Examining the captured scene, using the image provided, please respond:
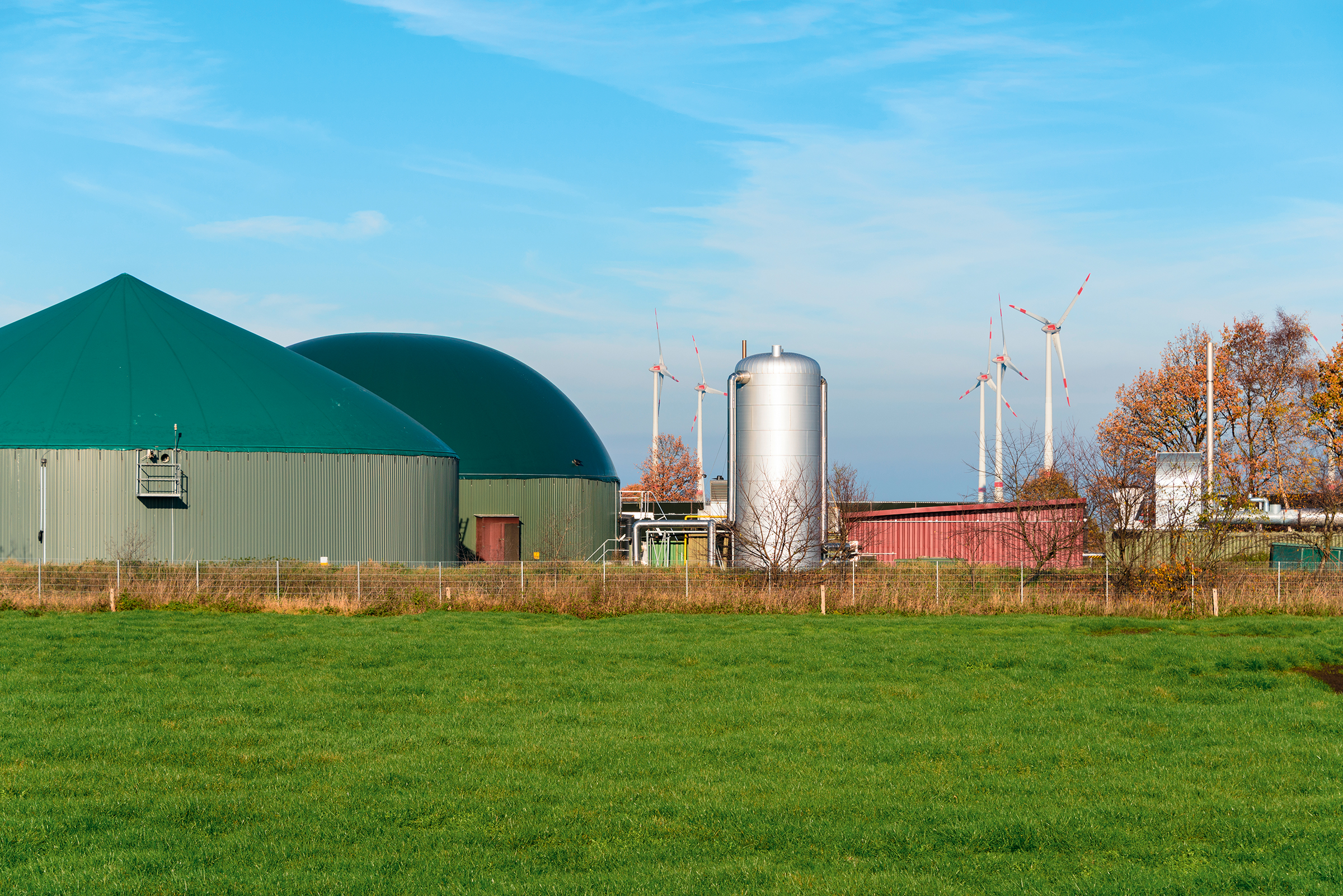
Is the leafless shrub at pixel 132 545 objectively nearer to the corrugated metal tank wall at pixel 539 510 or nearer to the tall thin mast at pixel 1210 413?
the corrugated metal tank wall at pixel 539 510

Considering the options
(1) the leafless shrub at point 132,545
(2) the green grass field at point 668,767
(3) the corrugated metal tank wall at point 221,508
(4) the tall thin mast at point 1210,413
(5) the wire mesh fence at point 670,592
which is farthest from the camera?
(4) the tall thin mast at point 1210,413

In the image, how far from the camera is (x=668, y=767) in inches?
496

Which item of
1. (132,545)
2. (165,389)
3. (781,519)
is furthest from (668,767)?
(165,389)

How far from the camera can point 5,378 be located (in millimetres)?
45000

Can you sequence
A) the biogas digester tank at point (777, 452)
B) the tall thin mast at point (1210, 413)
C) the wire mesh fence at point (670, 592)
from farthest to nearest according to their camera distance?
1. the tall thin mast at point (1210, 413)
2. the biogas digester tank at point (777, 452)
3. the wire mesh fence at point (670, 592)

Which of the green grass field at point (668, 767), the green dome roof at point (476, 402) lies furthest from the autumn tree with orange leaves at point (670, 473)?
the green grass field at point (668, 767)

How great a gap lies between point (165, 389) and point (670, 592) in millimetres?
24721

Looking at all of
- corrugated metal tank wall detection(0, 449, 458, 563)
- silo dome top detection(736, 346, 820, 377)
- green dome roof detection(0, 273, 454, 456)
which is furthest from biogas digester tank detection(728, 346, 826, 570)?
green dome roof detection(0, 273, 454, 456)

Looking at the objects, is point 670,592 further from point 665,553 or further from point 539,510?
point 539,510

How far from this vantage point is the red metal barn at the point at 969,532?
44375 mm

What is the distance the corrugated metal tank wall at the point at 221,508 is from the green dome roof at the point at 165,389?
22.4 inches

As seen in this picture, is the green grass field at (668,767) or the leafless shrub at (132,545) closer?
the green grass field at (668,767)

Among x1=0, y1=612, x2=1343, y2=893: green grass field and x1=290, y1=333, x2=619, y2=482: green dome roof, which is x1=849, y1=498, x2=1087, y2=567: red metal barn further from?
x1=0, y1=612, x2=1343, y2=893: green grass field

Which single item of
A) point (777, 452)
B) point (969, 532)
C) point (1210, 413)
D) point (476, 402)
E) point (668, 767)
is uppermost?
point (476, 402)
